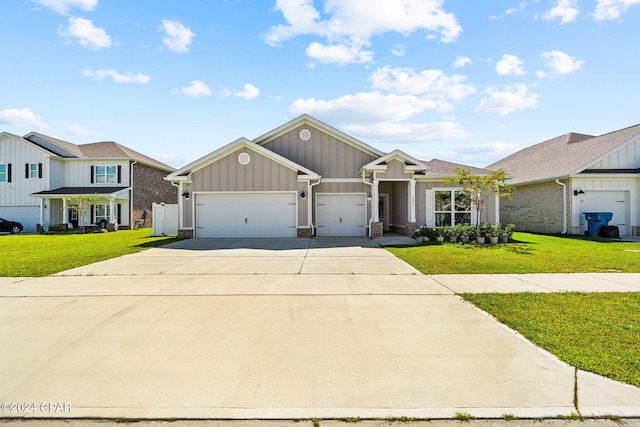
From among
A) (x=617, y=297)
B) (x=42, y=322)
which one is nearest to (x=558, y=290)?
(x=617, y=297)

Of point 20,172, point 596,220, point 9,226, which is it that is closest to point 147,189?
point 20,172

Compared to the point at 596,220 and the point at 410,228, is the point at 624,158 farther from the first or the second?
the point at 410,228

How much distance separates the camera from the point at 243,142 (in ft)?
54.4

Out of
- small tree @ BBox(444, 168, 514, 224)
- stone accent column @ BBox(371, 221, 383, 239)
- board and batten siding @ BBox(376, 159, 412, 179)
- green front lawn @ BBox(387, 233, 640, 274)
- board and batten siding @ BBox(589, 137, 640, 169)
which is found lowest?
green front lawn @ BBox(387, 233, 640, 274)

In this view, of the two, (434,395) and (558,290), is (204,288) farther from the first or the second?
(558,290)

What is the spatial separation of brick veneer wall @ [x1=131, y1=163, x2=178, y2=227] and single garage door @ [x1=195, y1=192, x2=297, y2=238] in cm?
→ 1324

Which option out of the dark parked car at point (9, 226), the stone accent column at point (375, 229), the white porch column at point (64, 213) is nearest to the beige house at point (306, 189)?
the stone accent column at point (375, 229)

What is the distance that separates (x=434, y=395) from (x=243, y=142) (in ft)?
49.6

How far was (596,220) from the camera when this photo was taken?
55.3 feet

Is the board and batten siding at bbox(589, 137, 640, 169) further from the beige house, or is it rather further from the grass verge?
the grass verge

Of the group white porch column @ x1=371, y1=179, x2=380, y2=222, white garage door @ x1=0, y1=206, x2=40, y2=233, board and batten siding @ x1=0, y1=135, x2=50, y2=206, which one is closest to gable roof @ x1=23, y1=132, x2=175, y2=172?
board and batten siding @ x1=0, y1=135, x2=50, y2=206

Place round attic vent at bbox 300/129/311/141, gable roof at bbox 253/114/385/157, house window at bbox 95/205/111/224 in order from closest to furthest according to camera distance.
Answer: gable roof at bbox 253/114/385/157 → round attic vent at bbox 300/129/311/141 → house window at bbox 95/205/111/224

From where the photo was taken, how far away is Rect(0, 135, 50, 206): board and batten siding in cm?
2616

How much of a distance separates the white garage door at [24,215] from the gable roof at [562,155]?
1332 inches
